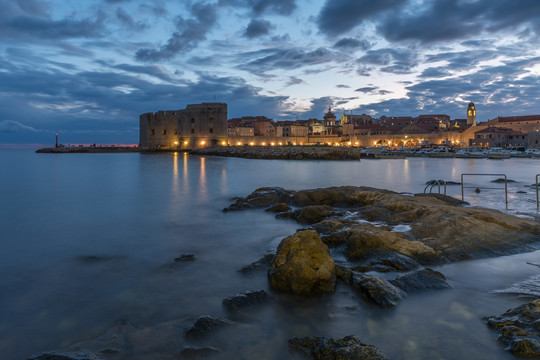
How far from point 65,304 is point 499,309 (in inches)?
181

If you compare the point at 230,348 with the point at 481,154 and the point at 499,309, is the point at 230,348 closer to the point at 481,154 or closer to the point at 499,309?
the point at 499,309

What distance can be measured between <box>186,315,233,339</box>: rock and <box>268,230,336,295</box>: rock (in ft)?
3.00

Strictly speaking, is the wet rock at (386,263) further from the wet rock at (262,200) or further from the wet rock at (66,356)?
the wet rock at (262,200)

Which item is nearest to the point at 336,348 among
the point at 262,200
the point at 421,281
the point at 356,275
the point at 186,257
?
the point at 356,275

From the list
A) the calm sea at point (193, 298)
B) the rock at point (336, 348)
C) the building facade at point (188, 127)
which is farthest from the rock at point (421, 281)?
the building facade at point (188, 127)

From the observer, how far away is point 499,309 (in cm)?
352

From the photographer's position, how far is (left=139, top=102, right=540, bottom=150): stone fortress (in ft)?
182

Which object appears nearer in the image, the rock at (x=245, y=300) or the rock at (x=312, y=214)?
the rock at (x=245, y=300)

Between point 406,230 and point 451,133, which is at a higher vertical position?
point 451,133

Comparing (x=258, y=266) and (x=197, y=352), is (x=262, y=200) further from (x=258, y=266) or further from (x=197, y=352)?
(x=197, y=352)

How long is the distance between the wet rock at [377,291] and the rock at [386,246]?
99 cm

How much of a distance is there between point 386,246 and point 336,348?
8.38ft

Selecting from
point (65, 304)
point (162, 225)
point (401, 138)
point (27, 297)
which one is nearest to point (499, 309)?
point (65, 304)

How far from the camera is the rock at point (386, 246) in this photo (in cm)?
483
